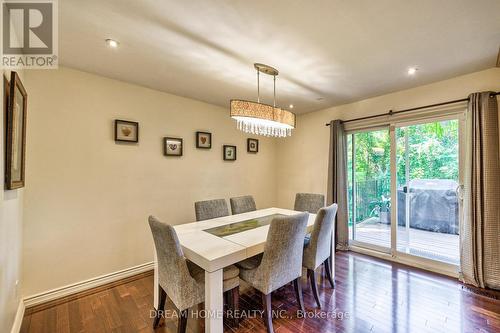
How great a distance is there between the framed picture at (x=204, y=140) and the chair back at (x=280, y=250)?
223 centimetres

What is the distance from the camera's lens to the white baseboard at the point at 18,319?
175cm

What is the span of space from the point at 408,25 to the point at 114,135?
10.4 feet

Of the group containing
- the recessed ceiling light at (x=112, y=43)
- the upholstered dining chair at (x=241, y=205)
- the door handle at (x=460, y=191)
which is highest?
the recessed ceiling light at (x=112, y=43)

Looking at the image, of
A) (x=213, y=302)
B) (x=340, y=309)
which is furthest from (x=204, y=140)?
(x=340, y=309)

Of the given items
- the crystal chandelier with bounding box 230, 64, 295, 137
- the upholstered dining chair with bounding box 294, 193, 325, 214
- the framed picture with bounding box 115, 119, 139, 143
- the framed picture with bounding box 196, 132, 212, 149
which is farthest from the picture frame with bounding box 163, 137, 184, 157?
the upholstered dining chair with bounding box 294, 193, 325, 214

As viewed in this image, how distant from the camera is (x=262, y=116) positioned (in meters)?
2.14

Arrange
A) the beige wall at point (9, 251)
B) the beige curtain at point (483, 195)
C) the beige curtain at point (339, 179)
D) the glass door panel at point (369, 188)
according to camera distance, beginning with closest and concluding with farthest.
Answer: the beige wall at point (9, 251)
the beige curtain at point (483, 195)
the glass door panel at point (369, 188)
the beige curtain at point (339, 179)

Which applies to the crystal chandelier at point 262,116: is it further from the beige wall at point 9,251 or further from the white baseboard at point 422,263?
the white baseboard at point 422,263

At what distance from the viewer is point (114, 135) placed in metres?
2.70

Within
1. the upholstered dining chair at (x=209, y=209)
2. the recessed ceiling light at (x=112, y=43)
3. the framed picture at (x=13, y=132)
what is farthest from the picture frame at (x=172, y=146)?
the framed picture at (x=13, y=132)

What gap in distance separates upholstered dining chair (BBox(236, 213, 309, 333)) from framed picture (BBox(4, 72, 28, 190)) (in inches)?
73.8

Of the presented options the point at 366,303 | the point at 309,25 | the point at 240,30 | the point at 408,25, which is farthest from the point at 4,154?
the point at 366,303

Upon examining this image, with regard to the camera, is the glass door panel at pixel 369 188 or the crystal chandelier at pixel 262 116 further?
the glass door panel at pixel 369 188

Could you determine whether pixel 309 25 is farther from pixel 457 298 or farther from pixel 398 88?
pixel 457 298
